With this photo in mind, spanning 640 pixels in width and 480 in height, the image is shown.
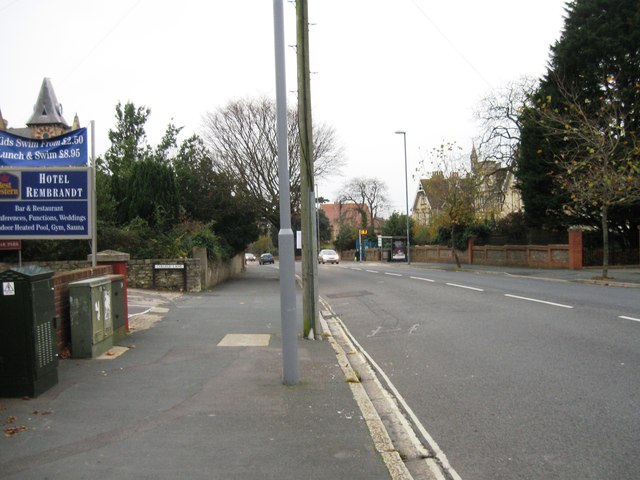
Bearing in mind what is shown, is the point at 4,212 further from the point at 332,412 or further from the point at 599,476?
the point at 599,476

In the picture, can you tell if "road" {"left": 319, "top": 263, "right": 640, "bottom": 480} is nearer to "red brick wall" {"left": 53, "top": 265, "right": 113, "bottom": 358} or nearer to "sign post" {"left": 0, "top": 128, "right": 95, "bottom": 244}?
"red brick wall" {"left": 53, "top": 265, "right": 113, "bottom": 358}

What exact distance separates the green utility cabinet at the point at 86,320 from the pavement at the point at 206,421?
0.23 meters

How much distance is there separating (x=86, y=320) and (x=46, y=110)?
45.6 metres

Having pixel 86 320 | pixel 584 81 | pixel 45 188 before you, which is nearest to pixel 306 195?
pixel 86 320

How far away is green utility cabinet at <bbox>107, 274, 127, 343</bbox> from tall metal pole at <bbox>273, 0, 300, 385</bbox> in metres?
3.93

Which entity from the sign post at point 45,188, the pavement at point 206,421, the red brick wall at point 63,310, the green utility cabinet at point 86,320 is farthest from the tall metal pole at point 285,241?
the sign post at point 45,188

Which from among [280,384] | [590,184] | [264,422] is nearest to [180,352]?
[280,384]

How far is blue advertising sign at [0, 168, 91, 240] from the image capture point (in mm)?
10469

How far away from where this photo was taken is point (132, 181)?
81.7 feet

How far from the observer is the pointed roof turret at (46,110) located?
151 feet

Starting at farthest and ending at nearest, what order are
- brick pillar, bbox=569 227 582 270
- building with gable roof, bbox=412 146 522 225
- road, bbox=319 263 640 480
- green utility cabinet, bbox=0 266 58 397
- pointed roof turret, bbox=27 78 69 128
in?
pointed roof turret, bbox=27 78 69 128 → building with gable roof, bbox=412 146 522 225 → brick pillar, bbox=569 227 582 270 → green utility cabinet, bbox=0 266 58 397 → road, bbox=319 263 640 480

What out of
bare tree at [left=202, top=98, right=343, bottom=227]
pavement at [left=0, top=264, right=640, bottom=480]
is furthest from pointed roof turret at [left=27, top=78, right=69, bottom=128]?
pavement at [left=0, top=264, right=640, bottom=480]

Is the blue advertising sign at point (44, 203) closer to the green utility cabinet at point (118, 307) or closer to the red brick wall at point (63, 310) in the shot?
the green utility cabinet at point (118, 307)

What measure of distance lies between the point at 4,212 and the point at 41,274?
17.8 ft
